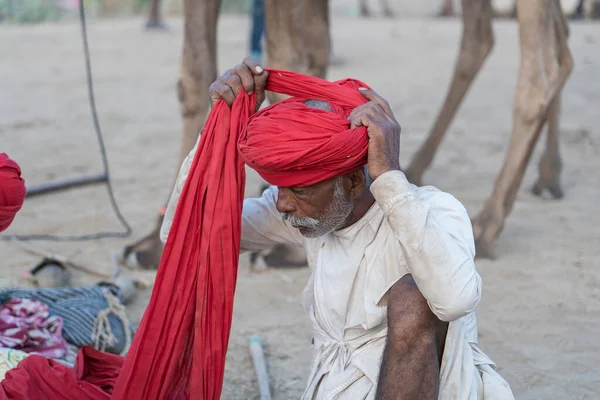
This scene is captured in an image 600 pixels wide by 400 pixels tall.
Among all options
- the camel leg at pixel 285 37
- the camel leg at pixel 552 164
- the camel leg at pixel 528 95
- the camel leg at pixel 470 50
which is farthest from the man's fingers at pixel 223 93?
the camel leg at pixel 552 164

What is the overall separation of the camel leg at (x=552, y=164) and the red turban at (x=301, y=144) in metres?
2.94

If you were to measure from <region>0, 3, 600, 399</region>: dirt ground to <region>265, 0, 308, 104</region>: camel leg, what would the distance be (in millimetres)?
914

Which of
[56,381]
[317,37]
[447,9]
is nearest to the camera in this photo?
[56,381]

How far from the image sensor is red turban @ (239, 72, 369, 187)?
213cm

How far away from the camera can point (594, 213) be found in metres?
4.69

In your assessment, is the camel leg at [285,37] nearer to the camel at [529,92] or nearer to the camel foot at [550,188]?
the camel at [529,92]

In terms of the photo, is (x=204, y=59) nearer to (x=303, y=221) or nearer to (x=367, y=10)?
(x=303, y=221)

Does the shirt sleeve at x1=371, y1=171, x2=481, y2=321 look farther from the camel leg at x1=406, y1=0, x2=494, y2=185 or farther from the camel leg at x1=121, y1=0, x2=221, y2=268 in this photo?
the camel leg at x1=406, y1=0, x2=494, y2=185

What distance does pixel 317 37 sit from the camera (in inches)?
176

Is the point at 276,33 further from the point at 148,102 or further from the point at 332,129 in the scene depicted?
the point at 148,102

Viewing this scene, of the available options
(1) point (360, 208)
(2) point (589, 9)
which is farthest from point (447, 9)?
(1) point (360, 208)

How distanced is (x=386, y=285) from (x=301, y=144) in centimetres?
41

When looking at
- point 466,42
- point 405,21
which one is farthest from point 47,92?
point 405,21

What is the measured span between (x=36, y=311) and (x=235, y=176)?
1022 mm
